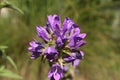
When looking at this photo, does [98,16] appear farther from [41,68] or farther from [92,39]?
[41,68]

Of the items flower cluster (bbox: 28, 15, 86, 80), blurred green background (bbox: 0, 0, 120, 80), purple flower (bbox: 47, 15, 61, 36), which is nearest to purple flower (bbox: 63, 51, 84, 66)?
flower cluster (bbox: 28, 15, 86, 80)

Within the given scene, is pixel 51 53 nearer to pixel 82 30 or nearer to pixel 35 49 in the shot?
pixel 35 49

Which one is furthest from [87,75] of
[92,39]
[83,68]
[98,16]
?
[98,16]

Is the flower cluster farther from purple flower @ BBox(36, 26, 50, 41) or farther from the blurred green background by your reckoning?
the blurred green background

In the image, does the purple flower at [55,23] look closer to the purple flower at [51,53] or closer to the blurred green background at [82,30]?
the purple flower at [51,53]

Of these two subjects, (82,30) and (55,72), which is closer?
(55,72)

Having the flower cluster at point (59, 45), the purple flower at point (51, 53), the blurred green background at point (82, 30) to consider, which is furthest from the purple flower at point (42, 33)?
the blurred green background at point (82, 30)

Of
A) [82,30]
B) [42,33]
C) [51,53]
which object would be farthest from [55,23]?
[82,30]
